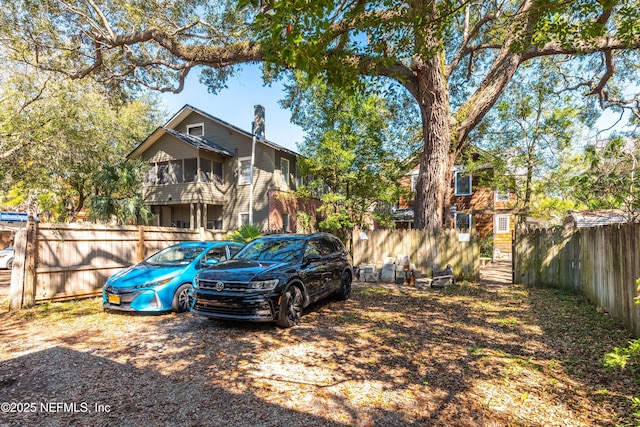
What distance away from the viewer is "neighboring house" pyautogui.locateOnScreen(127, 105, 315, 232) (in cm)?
2086

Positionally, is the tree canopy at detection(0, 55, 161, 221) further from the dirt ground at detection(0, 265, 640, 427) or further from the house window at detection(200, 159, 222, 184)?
the dirt ground at detection(0, 265, 640, 427)

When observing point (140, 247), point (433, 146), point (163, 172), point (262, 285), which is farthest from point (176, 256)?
point (163, 172)

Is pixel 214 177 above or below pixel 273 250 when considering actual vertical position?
above

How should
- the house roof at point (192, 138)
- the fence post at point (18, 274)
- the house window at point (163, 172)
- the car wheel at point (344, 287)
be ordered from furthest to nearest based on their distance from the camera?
the house window at point (163, 172)
the house roof at point (192, 138)
the car wheel at point (344, 287)
the fence post at point (18, 274)

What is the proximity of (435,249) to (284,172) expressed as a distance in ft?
42.3

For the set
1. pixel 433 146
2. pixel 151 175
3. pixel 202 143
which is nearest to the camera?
pixel 433 146

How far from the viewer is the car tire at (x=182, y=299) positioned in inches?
290

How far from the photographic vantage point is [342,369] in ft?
14.4

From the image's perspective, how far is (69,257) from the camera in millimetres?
8484

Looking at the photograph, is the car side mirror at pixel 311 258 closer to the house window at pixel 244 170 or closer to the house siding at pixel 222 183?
the house siding at pixel 222 183

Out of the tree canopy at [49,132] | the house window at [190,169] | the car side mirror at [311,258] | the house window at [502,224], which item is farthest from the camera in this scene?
the house window at [502,224]

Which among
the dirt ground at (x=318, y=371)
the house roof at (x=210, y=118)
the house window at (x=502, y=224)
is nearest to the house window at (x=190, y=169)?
the house roof at (x=210, y=118)

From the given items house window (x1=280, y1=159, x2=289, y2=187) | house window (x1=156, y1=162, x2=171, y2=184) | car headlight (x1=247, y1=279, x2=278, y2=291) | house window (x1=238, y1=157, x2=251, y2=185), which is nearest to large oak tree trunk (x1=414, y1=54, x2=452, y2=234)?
car headlight (x1=247, y1=279, x2=278, y2=291)

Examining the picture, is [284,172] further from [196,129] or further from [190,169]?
[196,129]
